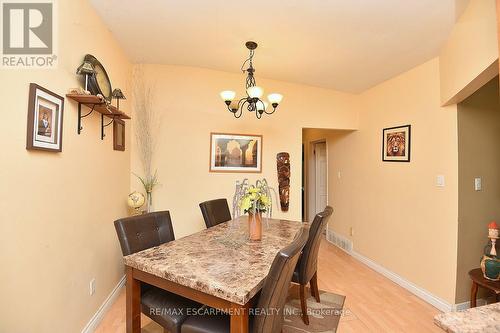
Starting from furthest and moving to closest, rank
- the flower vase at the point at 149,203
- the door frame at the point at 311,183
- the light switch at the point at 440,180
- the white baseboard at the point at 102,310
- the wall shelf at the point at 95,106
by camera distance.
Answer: the door frame at the point at 311,183
the flower vase at the point at 149,203
the light switch at the point at 440,180
the white baseboard at the point at 102,310
the wall shelf at the point at 95,106

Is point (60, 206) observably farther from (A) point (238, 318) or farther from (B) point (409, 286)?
(B) point (409, 286)

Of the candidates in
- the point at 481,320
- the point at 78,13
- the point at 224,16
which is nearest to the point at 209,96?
the point at 224,16

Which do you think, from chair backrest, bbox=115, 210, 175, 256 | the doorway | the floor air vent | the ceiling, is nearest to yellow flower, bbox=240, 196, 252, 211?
chair backrest, bbox=115, 210, 175, 256

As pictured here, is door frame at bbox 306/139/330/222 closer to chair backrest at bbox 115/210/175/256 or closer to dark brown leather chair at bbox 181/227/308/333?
chair backrest at bbox 115/210/175/256

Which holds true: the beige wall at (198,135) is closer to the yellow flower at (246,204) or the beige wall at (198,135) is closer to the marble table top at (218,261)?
the marble table top at (218,261)

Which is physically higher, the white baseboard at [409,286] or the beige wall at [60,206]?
the beige wall at [60,206]

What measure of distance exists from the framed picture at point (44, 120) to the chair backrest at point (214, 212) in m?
1.34

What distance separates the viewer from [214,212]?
8.87 ft

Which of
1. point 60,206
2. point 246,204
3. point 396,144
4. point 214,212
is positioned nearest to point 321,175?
point 396,144

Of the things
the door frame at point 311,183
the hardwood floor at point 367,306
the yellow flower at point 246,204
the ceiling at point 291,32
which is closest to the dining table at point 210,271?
the yellow flower at point 246,204

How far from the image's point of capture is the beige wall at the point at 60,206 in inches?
50.2

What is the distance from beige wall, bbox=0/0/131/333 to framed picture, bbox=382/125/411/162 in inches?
127

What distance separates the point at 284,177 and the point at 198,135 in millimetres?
1312

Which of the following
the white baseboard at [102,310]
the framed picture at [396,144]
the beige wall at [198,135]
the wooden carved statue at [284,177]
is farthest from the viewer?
the wooden carved statue at [284,177]
